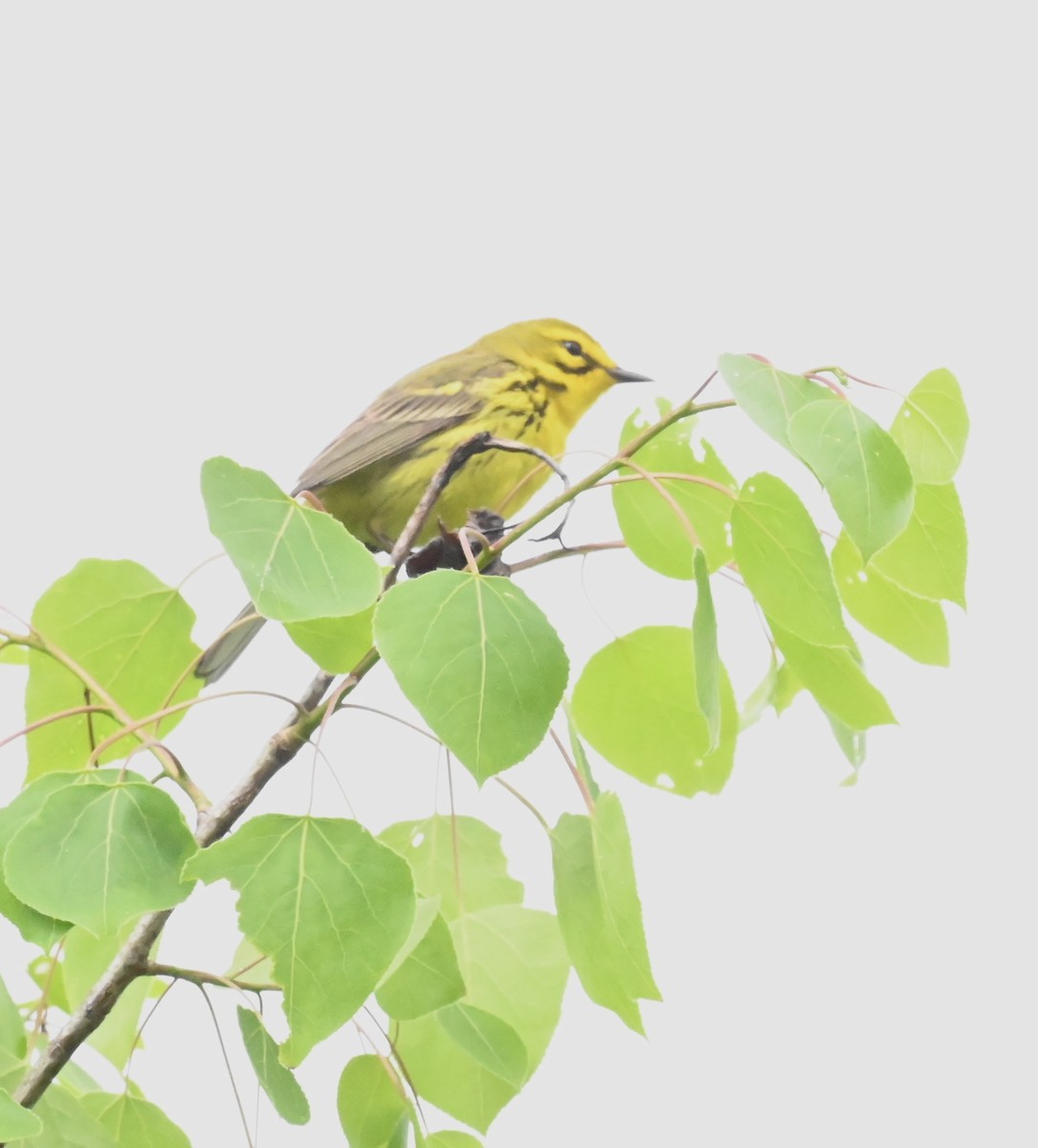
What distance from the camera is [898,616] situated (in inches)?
43.1

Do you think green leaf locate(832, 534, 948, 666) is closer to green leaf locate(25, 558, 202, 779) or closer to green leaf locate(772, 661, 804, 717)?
green leaf locate(772, 661, 804, 717)

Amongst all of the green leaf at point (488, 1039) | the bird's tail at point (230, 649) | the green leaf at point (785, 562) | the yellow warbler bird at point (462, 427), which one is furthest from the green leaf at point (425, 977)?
the yellow warbler bird at point (462, 427)

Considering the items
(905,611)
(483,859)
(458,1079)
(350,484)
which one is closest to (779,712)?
(905,611)

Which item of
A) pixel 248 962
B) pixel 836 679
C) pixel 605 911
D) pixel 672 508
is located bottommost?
pixel 248 962

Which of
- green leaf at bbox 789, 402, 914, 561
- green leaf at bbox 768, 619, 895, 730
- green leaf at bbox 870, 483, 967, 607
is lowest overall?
green leaf at bbox 768, 619, 895, 730

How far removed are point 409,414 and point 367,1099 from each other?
1108 mm

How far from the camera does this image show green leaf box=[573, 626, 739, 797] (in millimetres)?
1123

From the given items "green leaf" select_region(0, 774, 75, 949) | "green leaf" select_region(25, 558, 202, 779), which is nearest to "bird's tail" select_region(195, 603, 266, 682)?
"green leaf" select_region(25, 558, 202, 779)

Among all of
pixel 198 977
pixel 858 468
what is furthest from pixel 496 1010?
pixel 858 468

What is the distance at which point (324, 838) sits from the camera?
849 mm

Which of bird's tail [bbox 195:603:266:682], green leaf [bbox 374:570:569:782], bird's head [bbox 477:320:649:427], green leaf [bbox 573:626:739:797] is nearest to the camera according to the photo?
green leaf [bbox 374:570:569:782]

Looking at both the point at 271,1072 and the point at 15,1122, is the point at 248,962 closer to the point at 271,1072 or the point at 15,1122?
the point at 271,1072

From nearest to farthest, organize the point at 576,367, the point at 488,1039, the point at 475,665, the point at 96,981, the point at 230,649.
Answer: the point at 475,665 → the point at 488,1039 → the point at 96,981 → the point at 230,649 → the point at 576,367

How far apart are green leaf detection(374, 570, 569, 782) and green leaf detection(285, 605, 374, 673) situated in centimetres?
11
